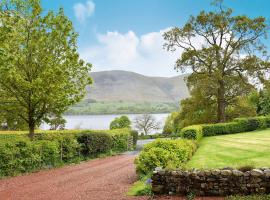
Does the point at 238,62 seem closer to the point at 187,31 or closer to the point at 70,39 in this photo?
the point at 187,31

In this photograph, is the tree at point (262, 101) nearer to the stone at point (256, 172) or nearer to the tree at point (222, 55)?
the tree at point (222, 55)

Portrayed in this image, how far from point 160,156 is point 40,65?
1440 cm

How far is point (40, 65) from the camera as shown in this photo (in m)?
26.3

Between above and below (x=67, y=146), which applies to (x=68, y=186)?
below

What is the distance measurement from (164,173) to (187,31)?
36.6 m

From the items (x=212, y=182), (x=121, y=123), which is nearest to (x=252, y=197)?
(x=212, y=182)

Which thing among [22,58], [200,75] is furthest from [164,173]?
[200,75]

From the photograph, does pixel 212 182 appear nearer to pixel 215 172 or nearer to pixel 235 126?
pixel 215 172

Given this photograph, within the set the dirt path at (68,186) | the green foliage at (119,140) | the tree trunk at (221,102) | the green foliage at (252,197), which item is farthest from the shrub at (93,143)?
the green foliage at (252,197)

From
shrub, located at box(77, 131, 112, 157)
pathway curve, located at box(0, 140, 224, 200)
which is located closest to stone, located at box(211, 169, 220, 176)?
pathway curve, located at box(0, 140, 224, 200)

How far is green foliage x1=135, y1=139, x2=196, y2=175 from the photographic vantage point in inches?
651

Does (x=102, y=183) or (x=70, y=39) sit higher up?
(x=70, y=39)

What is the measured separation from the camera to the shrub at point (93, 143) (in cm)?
3166

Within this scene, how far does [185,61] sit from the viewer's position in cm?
4631
